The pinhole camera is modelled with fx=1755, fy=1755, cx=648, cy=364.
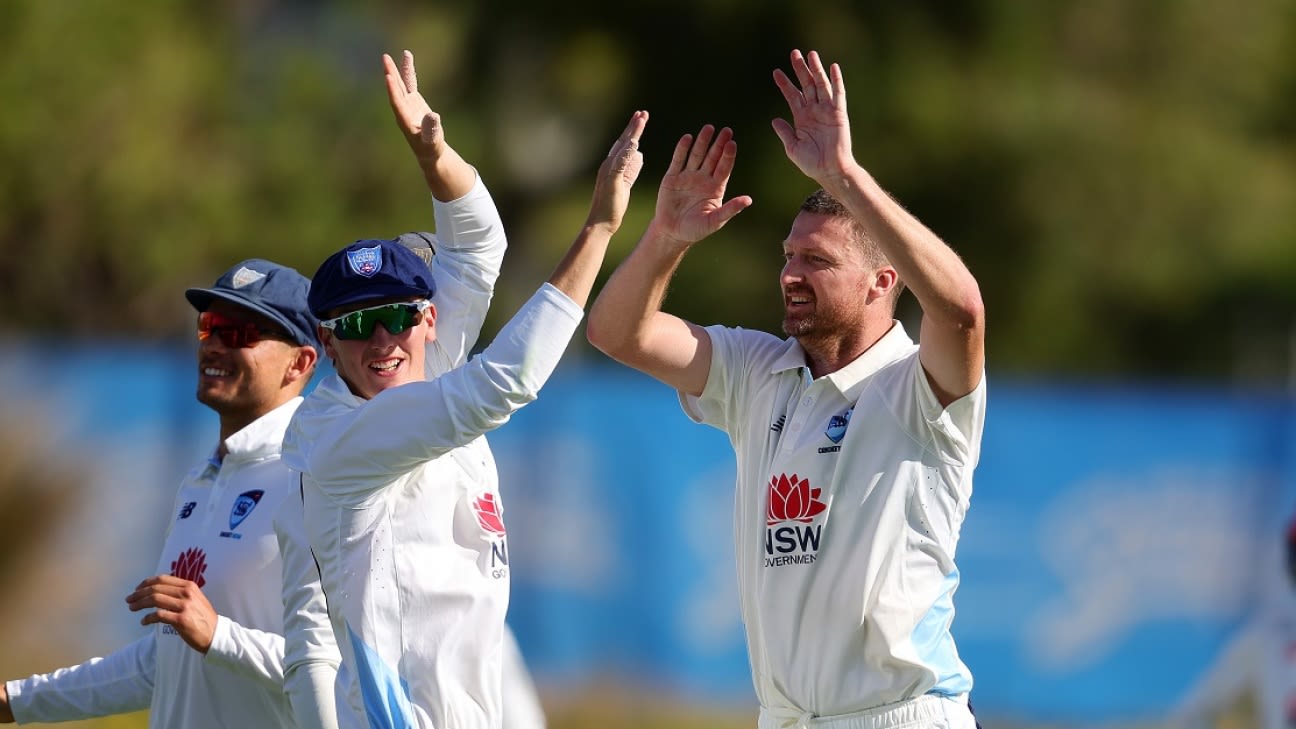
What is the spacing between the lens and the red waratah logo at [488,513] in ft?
14.2

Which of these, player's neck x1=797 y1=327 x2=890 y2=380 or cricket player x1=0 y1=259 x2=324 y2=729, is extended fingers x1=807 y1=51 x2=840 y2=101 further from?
cricket player x1=0 y1=259 x2=324 y2=729

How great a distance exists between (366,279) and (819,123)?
3.80ft

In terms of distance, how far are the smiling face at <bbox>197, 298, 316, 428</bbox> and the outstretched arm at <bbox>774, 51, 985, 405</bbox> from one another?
1.69 metres

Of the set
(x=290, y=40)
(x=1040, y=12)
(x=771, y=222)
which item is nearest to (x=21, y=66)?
(x=290, y=40)

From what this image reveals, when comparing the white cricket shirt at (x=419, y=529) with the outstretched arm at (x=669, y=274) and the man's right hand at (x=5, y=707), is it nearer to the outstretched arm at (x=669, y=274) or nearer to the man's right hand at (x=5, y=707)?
the outstretched arm at (x=669, y=274)

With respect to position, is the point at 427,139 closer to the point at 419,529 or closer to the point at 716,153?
the point at 716,153

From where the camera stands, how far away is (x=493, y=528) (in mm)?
4348

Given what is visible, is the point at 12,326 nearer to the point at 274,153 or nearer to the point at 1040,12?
the point at 274,153

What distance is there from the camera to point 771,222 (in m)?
19.6

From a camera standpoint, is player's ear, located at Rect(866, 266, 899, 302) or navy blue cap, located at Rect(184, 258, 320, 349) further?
navy blue cap, located at Rect(184, 258, 320, 349)

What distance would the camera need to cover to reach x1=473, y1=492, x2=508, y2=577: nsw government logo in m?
4.32

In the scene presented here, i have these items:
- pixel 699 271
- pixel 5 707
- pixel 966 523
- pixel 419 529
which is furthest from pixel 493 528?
pixel 699 271

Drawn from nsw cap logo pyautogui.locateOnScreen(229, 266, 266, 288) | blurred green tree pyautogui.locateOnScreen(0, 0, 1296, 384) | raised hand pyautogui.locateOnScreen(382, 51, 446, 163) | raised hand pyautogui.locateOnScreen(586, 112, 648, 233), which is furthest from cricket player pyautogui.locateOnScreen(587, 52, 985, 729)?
blurred green tree pyautogui.locateOnScreen(0, 0, 1296, 384)

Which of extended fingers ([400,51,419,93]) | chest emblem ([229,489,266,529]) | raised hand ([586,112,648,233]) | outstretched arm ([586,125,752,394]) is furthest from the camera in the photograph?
chest emblem ([229,489,266,529])
